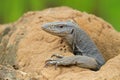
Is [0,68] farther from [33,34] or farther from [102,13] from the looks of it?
[102,13]

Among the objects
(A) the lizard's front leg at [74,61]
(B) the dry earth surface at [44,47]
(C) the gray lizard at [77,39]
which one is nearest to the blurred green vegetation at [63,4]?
(B) the dry earth surface at [44,47]

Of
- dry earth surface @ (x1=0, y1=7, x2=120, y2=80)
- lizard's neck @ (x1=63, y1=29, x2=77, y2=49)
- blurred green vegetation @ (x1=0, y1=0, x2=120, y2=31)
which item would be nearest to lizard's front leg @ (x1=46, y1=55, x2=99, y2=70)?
dry earth surface @ (x1=0, y1=7, x2=120, y2=80)

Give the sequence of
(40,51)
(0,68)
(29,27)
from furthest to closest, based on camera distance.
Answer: (29,27) → (40,51) → (0,68)

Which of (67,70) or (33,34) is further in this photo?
(33,34)

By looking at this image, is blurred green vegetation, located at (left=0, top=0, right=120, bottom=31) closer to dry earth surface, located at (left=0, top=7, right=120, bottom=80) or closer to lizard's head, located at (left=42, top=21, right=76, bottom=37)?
dry earth surface, located at (left=0, top=7, right=120, bottom=80)

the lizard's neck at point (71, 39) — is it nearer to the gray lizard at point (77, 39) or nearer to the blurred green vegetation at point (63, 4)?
the gray lizard at point (77, 39)

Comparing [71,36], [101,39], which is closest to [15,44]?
[71,36]
